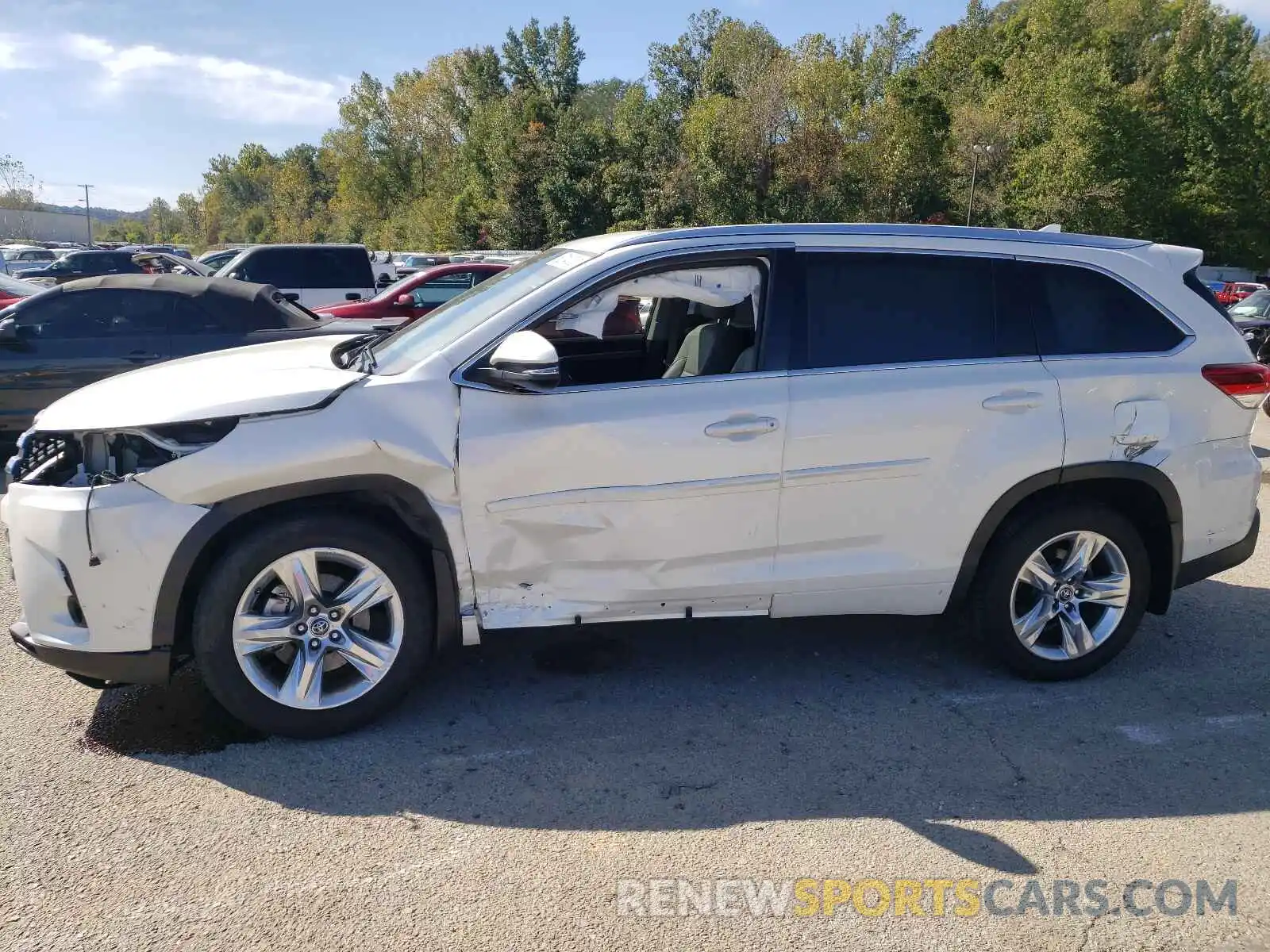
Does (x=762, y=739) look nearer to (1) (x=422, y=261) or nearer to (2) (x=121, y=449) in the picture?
(2) (x=121, y=449)

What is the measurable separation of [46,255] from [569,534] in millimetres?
44053

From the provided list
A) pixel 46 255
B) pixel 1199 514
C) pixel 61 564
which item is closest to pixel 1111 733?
pixel 1199 514

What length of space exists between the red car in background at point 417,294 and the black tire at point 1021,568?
9.38 metres

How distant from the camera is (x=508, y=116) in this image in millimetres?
49469

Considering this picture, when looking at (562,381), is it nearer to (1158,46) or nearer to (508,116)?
(508,116)

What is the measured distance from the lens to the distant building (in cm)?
9219

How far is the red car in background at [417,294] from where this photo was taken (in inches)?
518

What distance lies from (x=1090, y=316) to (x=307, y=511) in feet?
11.0

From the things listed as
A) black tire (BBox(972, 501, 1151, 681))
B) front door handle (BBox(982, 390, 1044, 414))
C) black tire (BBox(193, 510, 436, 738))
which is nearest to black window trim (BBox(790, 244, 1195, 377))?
front door handle (BBox(982, 390, 1044, 414))

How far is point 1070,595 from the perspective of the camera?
4.31m

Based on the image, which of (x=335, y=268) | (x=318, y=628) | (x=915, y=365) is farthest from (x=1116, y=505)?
(x=335, y=268)

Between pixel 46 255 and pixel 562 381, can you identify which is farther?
pixel 46 255

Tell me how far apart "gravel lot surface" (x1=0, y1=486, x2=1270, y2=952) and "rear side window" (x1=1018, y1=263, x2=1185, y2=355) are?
4.87 feet

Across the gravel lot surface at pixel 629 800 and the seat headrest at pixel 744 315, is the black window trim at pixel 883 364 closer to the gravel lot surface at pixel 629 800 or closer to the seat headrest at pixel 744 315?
the seat headrest at pixel 744 315
